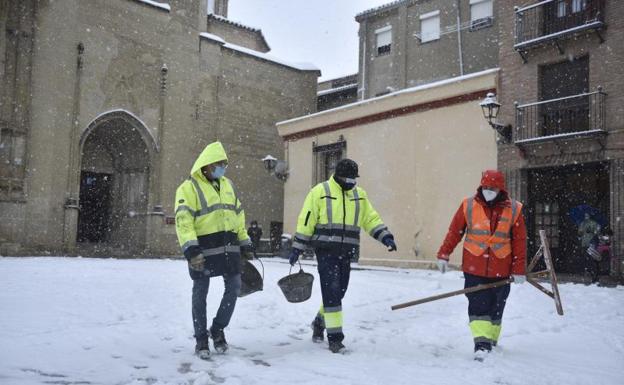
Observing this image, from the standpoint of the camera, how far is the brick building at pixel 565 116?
13.6m

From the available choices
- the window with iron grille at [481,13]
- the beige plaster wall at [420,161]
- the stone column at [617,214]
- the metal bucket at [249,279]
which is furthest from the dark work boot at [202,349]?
the window with iron grille at [481,13]

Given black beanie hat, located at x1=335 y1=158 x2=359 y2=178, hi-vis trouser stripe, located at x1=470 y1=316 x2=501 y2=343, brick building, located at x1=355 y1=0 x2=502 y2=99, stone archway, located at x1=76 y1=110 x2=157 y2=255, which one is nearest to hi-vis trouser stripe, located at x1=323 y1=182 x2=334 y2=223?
black beanie hat, located at x1=335 y1=158 x2=359 y2=178

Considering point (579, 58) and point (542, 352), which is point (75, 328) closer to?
point (542, 352)

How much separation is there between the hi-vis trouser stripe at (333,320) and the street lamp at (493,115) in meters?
10.1

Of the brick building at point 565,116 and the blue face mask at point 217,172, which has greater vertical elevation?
the brick building at point 565,116

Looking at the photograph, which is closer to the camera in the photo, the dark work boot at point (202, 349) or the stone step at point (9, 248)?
the dark work boot at point (202, 349)

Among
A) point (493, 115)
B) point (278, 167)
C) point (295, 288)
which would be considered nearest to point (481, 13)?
point (493, 115)

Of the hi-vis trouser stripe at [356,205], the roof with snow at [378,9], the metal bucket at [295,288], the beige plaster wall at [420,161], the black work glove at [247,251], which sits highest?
the roof with snow at [378,9]

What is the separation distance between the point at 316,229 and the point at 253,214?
2031 centimetres

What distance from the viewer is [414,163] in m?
16.8

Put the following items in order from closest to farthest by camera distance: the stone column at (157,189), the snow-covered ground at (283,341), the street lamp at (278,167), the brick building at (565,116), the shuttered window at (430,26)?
the snow-covered ground at (283,341)
the brick building at (565,116)
the street lamp at (278,167)
the stone column at (157,189)
the shuttered window at (430,26)

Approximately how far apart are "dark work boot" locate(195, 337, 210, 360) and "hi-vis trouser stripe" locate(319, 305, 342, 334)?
1.00m

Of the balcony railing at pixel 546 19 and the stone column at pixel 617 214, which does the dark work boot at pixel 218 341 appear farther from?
the balcony railing at pixel 546 19

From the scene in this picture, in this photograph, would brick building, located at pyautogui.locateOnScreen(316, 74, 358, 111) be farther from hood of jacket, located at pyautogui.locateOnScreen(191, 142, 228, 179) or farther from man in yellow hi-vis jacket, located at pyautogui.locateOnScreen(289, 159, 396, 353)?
hood of jacket, located at pyautogui.locateOnScreen(191, 142, 228, 179)
